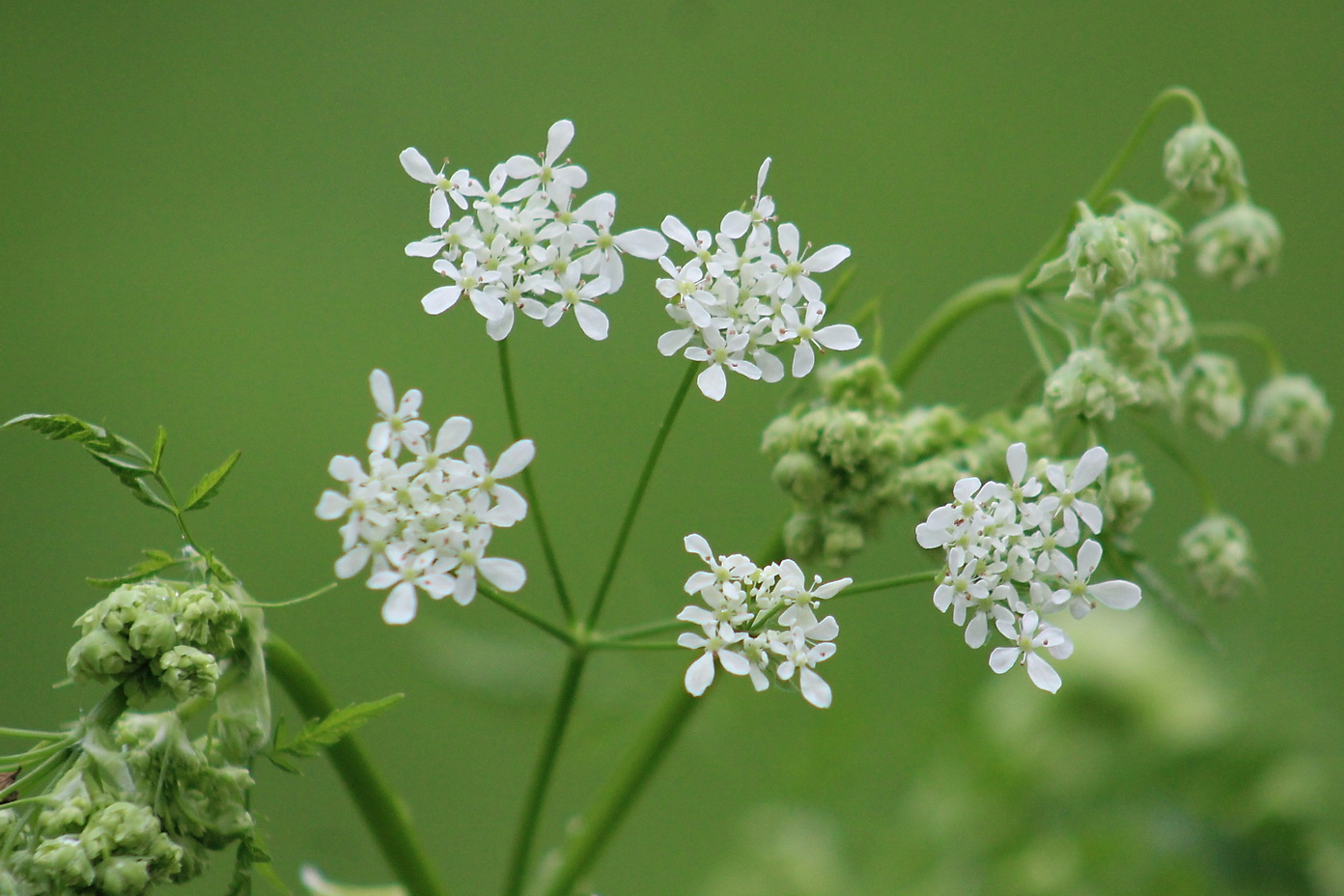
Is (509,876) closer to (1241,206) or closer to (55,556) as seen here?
(1241,206)

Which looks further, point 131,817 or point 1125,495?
point 1125,495

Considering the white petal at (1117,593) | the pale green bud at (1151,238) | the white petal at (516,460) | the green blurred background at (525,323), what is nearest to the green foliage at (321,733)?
the white petal at (516,460)

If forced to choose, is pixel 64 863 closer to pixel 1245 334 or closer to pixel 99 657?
pixel 99 657

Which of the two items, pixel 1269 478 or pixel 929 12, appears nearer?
pixel 1269 478

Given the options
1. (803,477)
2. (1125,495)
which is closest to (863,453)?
(803,477)

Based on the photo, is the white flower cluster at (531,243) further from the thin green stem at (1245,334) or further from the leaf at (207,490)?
the thin green stem at (1245,334)

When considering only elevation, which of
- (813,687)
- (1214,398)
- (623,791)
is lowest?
(623,791)

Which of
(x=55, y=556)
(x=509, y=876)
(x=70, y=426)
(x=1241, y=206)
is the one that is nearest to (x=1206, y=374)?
(x=1241, y=206)
